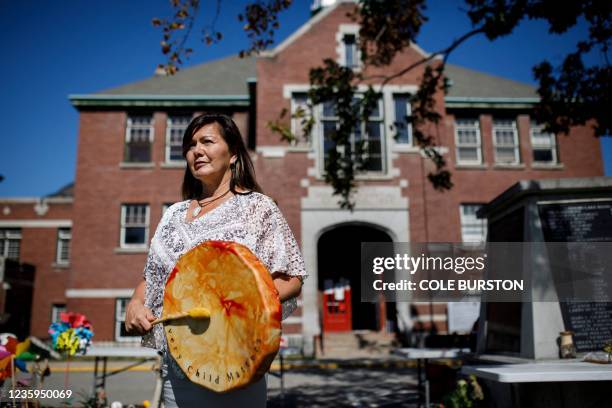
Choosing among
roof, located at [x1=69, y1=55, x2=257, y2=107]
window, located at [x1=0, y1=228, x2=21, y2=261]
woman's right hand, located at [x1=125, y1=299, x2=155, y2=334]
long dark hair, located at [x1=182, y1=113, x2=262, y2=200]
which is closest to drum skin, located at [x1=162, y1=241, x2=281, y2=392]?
woman's right hand, located at [x1=125, y1=299, x2=155, y2=334]

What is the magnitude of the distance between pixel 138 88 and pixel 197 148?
2319 cm

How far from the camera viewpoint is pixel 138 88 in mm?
24078

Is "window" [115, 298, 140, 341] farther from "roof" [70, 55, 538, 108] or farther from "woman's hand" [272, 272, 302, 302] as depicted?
"woman's hand" [272, 272, 302, 302]

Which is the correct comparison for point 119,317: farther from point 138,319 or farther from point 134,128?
point 138,319

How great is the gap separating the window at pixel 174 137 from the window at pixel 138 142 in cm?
80

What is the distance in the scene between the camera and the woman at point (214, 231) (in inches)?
93.0

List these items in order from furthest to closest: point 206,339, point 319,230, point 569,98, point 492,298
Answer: point 319,230
point 569,98
point 492,298
point 206,339

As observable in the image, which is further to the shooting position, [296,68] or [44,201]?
[44,201]

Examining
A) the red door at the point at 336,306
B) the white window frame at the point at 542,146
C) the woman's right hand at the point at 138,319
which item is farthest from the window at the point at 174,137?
the woman's right hand at the point at 138,319

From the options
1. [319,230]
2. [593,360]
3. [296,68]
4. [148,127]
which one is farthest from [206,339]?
[148,127]

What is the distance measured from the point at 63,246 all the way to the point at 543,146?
25680mm

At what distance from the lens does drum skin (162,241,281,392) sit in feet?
6.58

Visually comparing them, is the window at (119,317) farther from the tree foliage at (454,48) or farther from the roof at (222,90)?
the tree foliage at (454,48)

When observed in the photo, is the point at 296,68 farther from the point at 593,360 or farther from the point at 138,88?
the point at 593,360
